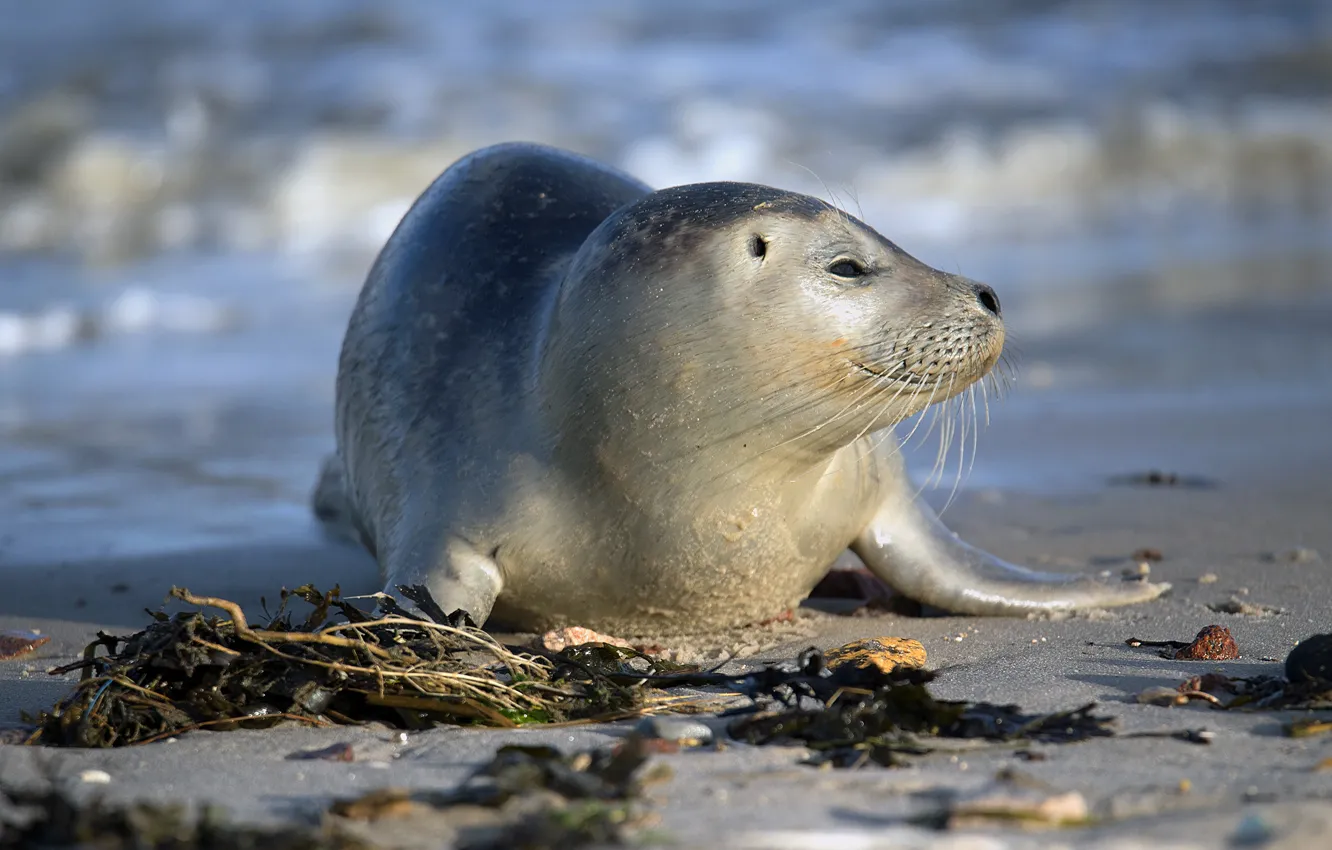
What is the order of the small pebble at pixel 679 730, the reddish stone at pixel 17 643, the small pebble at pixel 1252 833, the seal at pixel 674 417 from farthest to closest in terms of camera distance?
the reddish stone at pixel 17 643 → the seal at pixel 674 417 → the small pebble at pixel 679 730 → the small pebble at pixel 1252 833

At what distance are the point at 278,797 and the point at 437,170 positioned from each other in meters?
15.7

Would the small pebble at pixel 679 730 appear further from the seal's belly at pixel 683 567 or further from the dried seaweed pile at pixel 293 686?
the seal's belly at pixel 683 567

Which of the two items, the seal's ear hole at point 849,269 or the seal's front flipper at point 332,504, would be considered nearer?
the seal's ear hole at point 849,269

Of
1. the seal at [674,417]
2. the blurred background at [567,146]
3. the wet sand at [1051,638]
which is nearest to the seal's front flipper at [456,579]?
the seal at [674,417]

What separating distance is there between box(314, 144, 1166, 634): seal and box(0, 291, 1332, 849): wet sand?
0.24 meters

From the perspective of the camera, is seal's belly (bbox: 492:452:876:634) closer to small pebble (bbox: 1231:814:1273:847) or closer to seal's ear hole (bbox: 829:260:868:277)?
seal's ear hole (bbox: 829:260:868:277)

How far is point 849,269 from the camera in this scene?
160 inches

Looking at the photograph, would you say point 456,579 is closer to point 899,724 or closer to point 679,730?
point 679,730

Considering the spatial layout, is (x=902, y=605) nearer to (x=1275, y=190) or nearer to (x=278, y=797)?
(x=278, y=797)

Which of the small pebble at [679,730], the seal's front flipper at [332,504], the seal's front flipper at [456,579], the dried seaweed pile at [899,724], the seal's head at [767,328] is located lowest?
the small pebble at [679,730]

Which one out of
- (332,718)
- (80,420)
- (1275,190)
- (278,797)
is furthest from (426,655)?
(1275,190)

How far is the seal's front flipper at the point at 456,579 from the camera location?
4199 mm

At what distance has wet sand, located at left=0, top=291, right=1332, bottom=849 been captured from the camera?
263 cm

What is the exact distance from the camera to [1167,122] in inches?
779
